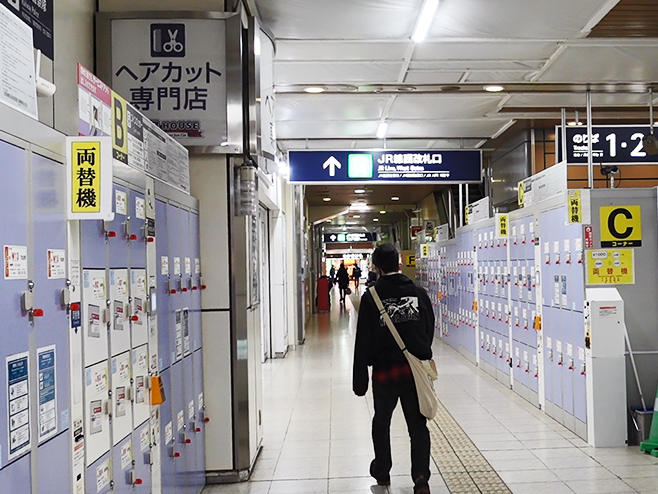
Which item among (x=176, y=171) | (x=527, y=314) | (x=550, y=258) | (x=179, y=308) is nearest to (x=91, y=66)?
(x=176, y=171)

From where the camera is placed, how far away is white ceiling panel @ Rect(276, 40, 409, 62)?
572cm

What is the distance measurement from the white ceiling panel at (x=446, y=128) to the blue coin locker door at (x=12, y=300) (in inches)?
279

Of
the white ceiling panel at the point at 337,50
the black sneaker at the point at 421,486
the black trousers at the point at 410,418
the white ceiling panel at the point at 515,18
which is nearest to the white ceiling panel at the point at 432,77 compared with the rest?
the white ceiling panel at the point at 337,50

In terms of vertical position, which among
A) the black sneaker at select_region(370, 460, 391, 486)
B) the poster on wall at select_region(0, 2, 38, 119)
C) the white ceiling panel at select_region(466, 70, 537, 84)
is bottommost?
the black sneaker at select_region(370, 460, 391, 486)

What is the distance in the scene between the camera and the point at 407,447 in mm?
5398

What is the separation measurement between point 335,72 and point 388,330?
134 inches

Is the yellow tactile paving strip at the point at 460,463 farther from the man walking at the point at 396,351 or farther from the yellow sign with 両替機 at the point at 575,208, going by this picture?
the yellow sign with 両替機 at the point at 575,208

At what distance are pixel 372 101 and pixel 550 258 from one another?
9.11 feet

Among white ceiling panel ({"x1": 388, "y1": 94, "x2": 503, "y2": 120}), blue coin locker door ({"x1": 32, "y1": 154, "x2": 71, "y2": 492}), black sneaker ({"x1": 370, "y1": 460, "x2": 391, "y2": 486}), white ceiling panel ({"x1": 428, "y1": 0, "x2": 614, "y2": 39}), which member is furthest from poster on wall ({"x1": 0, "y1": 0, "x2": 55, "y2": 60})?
white ceiling panel ({"x1": 388, "y1": 94, "x2": 503, "y2": 120})

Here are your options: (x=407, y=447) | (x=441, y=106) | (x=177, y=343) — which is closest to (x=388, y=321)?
(x=177, y=343)

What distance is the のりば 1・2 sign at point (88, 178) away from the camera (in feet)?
7.80

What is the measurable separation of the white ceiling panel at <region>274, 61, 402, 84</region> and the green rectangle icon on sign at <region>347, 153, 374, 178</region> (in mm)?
2050

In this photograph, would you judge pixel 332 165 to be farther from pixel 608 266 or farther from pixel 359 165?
pixel 608 266

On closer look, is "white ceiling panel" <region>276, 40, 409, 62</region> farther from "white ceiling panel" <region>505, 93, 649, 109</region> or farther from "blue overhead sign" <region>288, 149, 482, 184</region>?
"blue overhead sign" <region>288, 149, 482, 184</region>
